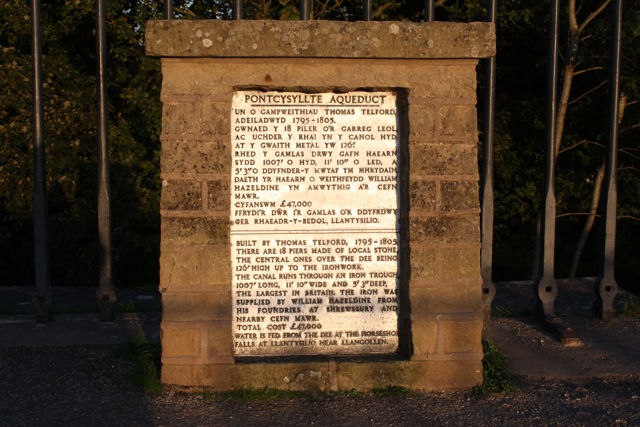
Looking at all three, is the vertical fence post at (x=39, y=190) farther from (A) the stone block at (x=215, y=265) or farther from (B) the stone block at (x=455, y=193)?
(B) the stone block at (x=455, y=193)

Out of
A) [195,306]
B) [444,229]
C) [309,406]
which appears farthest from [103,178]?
[444,229]

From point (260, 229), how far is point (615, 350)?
8.49 ft

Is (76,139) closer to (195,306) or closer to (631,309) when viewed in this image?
(195,306)

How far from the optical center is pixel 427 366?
4766 millimetres

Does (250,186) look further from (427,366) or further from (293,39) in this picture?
(427,366)

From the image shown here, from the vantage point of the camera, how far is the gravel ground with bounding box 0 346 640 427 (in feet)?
14.1

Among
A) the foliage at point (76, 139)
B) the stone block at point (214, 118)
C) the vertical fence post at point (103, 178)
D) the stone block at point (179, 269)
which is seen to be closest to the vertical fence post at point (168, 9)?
the vertical fence post at point (103, 178)

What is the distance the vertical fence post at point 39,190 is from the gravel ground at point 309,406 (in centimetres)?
122

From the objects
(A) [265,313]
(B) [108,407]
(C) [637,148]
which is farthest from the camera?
(C) [637,148]

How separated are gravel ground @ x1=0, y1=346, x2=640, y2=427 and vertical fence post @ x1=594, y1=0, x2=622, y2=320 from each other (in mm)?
1430

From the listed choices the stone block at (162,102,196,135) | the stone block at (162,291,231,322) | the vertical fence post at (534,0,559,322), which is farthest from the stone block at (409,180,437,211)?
the vertical fence post at (534,0,559,322)

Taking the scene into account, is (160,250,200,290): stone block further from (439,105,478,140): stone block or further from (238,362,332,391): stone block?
(439,105,478,140): stone block

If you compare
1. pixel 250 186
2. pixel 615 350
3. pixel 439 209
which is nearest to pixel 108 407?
pixel 250 186

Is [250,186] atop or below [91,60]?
below
